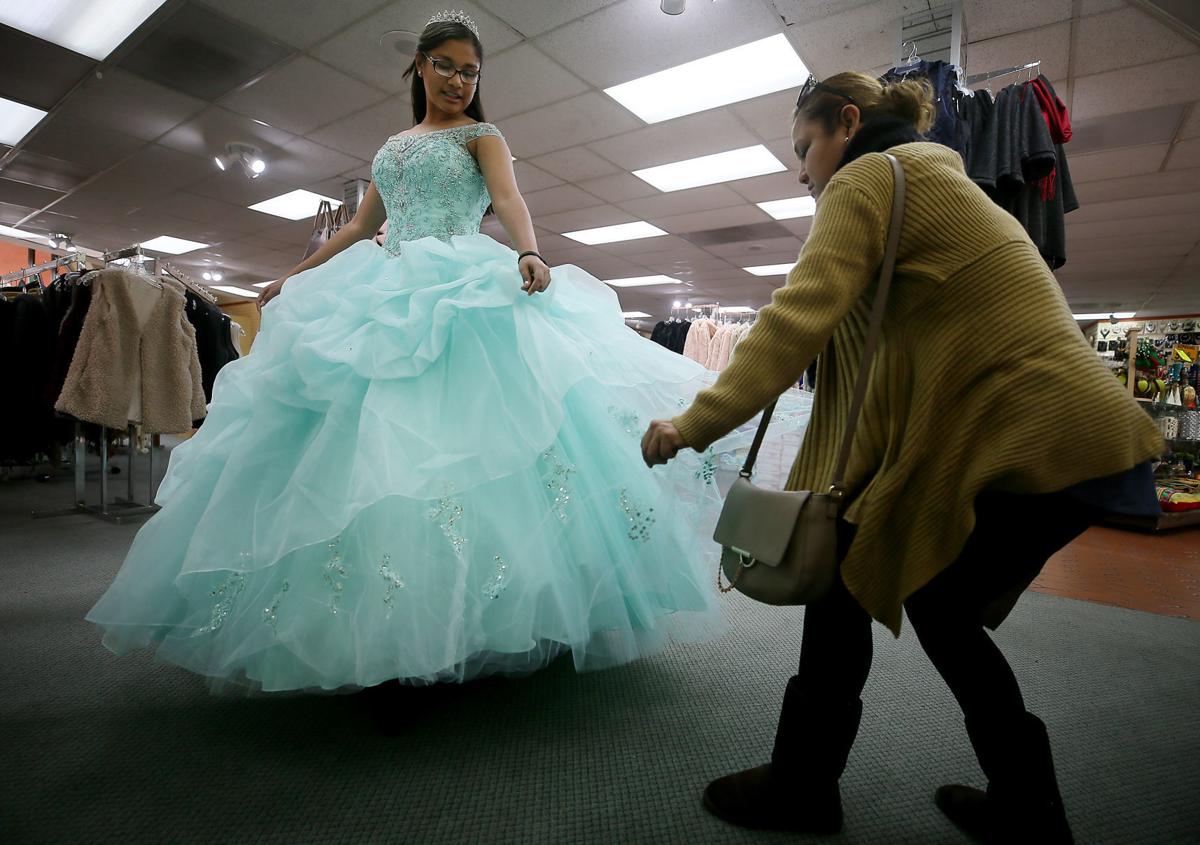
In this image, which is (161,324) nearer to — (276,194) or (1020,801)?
(276,194)

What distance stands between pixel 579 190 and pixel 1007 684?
538 cm

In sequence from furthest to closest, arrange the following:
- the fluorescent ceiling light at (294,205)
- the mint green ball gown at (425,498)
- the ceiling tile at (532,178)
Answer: the fluorescent ceiling light at (294,205), the ceiling tile at (532,178), the mint green ball gown at (425,498)

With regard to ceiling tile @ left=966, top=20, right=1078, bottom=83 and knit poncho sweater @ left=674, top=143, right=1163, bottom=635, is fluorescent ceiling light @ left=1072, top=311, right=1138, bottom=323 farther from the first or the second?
knit poncho sweater @ left=674, top=143, right=1163, bottom=635

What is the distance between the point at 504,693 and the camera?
4.82 ft

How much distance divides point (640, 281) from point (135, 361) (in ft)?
23.5

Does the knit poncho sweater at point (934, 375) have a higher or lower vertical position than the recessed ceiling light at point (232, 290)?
lower

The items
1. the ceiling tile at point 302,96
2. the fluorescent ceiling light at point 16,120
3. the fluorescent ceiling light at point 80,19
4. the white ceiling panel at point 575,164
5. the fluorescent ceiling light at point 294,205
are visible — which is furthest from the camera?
the fluorescent ceiling light at point 294,205

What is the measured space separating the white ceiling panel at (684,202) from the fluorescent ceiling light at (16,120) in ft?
15.0

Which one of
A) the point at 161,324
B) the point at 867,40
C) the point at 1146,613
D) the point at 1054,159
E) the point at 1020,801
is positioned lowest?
the point at 1146,613

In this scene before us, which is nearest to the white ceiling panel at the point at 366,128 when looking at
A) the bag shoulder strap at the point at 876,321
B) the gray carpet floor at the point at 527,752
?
the gray carpet floor at the point at 527,752

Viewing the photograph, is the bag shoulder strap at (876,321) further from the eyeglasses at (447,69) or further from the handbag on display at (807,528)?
the eyeglasses at (447,69)

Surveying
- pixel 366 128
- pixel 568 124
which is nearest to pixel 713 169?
pixel 568 124

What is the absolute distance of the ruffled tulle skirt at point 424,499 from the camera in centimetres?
108

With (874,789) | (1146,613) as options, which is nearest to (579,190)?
(1146,613)
